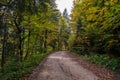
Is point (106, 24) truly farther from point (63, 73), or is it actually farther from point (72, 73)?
point (63, 73)

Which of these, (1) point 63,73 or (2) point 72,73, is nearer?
(1) point 63,73

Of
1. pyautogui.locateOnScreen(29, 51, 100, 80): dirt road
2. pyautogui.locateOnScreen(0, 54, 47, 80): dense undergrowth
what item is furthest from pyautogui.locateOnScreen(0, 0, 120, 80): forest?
pyautogui.locateOnScreen(29, 51, 100, 80): dirt road

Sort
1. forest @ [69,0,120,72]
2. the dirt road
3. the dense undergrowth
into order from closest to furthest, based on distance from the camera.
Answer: forest @ [69,0,120,72], the dense undergrowth, the dirt road

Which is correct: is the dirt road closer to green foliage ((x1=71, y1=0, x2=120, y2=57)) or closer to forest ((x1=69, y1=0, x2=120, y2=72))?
forest ((x1=69, y1=0, x2=120, y2=72))

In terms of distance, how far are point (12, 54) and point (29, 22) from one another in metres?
6.66

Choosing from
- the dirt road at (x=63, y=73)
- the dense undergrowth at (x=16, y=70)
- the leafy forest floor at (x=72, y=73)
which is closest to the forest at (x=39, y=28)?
the dense undergrowth at (x=16, y=70)

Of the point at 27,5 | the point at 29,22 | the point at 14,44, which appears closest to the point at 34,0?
the point at 27,5

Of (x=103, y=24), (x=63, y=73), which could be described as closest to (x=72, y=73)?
(x=63, y=73)

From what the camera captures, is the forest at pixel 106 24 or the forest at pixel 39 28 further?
the forest at pixel 106 24

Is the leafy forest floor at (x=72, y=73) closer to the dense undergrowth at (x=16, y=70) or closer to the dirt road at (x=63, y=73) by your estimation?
the dirt road at (x=63, y=73)

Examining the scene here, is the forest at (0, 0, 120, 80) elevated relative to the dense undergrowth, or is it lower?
elevated

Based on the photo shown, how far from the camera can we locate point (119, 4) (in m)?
8.75

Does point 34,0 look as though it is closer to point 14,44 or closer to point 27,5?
point 27,5

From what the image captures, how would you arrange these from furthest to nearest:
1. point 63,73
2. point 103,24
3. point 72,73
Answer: point 103,24
point 72,73
point 63,73
